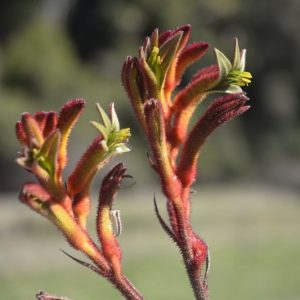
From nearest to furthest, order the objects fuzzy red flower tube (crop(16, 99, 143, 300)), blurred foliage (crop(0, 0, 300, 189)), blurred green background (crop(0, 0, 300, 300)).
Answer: fuzzy red flower tube (crop(16, 99, 143, 300))
blurred green background (crop(0, 0, 300, 300))
blurred foliage (crop(0, 0, 300, 189))

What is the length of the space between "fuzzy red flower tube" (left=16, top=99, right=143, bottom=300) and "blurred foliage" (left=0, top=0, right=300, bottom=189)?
1779 cm

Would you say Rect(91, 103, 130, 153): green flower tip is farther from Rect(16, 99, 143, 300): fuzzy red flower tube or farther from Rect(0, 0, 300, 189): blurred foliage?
Rect(0, 0, 300, 189): blurred foliage

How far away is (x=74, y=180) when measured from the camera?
4.49ft

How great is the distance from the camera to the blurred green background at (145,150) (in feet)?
45.9

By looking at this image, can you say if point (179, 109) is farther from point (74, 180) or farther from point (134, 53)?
point (134, 53)

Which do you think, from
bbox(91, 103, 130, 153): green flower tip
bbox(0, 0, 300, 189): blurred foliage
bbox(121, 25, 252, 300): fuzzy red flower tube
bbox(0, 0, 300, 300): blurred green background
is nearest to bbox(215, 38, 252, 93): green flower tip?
bbox(121, 25, 252, 300): fuzzy red flower tube

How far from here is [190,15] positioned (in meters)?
21.7

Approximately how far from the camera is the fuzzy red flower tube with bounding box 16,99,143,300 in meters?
1.28

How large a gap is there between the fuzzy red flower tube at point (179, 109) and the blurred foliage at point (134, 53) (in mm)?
17774

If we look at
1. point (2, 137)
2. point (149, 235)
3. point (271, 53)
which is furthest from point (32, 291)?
point (271, 53)

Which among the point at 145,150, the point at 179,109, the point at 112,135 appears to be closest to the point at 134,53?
the point at 145,150

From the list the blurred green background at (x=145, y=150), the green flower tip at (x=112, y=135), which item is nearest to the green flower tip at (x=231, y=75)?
the green flower tip at (x=112, y=135)

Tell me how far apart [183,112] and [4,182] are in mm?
20158

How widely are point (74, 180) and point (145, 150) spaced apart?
1771 cm
